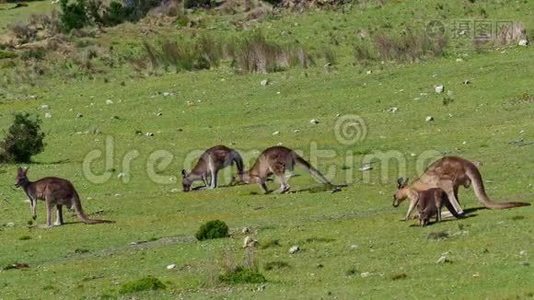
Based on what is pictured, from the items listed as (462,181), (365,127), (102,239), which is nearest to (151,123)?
(365,127)

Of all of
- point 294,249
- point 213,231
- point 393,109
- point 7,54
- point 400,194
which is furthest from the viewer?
point 7,54

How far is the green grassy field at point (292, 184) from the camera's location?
1791cm

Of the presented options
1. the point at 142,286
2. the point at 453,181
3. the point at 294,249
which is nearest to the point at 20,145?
the point at 294,249

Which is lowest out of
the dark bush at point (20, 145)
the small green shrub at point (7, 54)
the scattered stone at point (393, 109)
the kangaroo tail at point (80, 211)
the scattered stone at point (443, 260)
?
the scattered stone at point (443, 260)

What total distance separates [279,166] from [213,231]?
503 cm

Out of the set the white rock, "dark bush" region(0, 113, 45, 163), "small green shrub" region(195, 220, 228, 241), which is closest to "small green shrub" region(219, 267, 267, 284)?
the white rock

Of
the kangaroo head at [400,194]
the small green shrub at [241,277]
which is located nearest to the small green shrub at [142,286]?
the small green shrub at [241,277]

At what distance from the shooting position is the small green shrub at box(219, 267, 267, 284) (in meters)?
17.8

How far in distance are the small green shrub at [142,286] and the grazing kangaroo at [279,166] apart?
363 inches

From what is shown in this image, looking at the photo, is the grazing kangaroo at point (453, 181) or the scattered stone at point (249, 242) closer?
the scattered stone at point (249, 242)

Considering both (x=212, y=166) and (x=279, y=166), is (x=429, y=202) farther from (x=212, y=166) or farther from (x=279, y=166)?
(x=212, y=166)

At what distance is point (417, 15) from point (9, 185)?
2528cm

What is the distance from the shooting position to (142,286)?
708 inches

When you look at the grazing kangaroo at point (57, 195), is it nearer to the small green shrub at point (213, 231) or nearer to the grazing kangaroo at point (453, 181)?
the small green shrub at point (213, 231)
